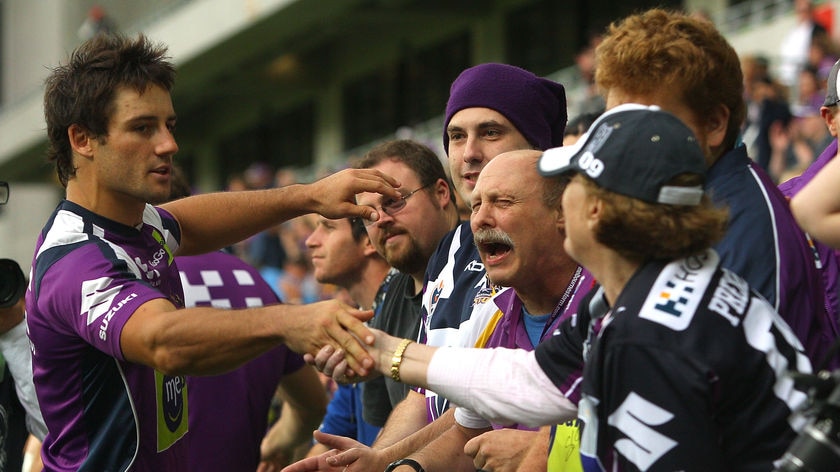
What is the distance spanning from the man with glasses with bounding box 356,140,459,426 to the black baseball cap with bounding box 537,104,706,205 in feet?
7.70

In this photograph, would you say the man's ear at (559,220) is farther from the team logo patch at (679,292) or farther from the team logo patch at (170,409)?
the team logo patch at (170,409)

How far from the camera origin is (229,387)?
6082 mm

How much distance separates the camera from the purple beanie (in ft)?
17.0

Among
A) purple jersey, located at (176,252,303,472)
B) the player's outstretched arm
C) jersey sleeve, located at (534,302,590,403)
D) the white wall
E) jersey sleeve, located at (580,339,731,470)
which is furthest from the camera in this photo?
the white wall

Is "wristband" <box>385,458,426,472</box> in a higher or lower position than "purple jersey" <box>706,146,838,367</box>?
lower

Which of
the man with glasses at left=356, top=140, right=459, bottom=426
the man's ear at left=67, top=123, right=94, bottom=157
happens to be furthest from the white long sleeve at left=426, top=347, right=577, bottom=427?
the man with glasses at left=356, top=140, right=459, bottom=426

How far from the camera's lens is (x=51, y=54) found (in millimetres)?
35656

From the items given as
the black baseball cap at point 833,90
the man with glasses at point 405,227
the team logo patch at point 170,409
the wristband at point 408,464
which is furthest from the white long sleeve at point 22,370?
the black baseball cap at point 833,90

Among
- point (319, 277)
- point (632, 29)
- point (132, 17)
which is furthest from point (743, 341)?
point (132, 17)

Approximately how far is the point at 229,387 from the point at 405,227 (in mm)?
1253

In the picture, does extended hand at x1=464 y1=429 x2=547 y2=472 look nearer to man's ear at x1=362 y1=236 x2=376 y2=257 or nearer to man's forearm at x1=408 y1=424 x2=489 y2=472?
man's forearm at x1=408 y1=424 x2=489 y2=472

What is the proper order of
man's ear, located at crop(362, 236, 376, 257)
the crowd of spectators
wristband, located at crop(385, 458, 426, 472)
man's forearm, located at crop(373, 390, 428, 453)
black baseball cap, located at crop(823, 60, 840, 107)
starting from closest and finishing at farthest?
1. black baseball cap, located at crop(823, 60, 840, 107)
2. wristband, located at crop(385, 458, 426, 472)
3. man's forearm, located at crop(373, 390, 428, 453)
4. man's ear, located at crop(362, 236, 376, 257)
5. the crowd of spectators

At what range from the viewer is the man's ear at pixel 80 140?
4547 millimetres

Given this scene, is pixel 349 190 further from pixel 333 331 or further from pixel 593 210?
pixel 593 210
